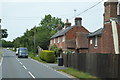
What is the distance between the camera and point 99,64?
59.5ft

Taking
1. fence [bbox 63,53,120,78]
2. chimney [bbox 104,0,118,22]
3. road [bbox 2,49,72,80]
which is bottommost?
road [bbox 2,49,72,80]

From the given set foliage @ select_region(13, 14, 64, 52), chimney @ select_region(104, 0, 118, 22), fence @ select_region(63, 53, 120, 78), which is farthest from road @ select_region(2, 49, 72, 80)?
foliage @ select_region(13, 14, 64, 52)

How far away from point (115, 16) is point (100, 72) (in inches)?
309

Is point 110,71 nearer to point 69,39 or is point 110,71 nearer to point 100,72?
point 100,72

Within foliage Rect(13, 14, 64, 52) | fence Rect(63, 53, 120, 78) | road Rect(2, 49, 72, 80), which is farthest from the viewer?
foliage Rect(13, 14, 64, 52)

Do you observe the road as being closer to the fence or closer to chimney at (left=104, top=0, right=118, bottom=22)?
the fence

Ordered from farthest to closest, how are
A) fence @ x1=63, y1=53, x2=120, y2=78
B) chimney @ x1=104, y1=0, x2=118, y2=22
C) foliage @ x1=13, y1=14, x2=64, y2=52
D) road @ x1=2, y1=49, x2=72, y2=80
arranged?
foliage @ x1=13, y1=14, x2=64, y2=52 < chimney @ x1=104, y1=0, x2=118, y2=22 < road @ x1=2, y1=49, x2=72, y2=80 < fence @ x1=63, y1=53, x2=120, y2=78

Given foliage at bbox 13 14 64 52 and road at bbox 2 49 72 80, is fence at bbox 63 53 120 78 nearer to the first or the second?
road at bbox 2 49 72 80

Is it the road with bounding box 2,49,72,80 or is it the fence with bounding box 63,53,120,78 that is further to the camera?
the road with bounding box 2,49,72,80

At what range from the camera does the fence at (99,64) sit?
15055 millimetres

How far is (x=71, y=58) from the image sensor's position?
28.7 metres

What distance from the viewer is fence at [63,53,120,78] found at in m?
15.1

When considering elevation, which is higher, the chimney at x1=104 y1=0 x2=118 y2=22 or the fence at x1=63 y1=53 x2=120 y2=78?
the chimney at x1=104 y1=0 x2=118 y2=22

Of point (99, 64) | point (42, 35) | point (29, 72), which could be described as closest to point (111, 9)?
point (99, 64)
